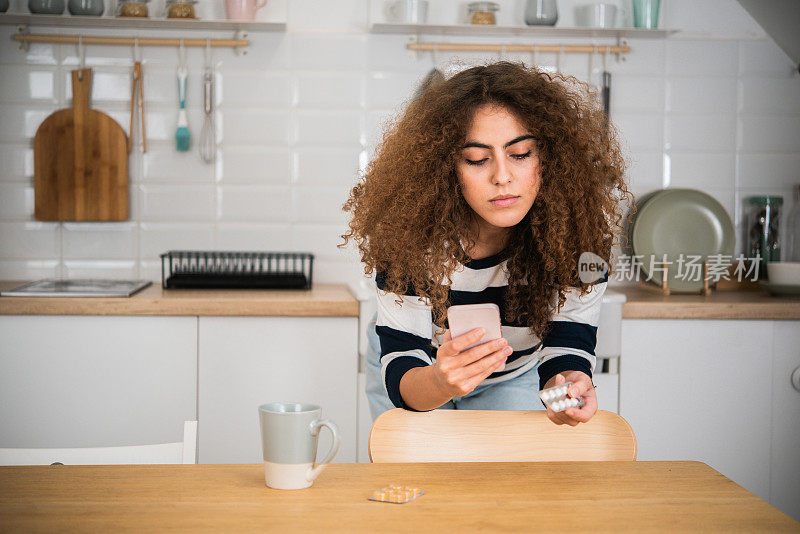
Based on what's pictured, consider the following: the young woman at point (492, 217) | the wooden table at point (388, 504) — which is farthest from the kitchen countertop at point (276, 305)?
the wooden table at point (388, 504)

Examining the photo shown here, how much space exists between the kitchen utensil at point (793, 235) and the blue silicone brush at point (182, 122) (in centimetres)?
195

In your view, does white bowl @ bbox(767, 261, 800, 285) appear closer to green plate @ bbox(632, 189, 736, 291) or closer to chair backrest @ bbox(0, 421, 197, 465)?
green plate @ bbox(632, 189, 736, 291)

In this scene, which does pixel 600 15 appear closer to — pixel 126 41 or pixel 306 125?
pixel 306 125

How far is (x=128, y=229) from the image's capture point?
233 cm

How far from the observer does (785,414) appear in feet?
6.68

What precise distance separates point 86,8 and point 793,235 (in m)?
2.31

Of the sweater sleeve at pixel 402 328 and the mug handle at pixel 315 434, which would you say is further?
the sweater sleeve at pixel 402 328

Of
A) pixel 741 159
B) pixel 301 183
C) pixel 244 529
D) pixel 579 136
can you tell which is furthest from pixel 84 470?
pixel 741 159

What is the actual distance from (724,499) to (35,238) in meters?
2.16

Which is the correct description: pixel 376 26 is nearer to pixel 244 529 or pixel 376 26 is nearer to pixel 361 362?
pixel 361 362

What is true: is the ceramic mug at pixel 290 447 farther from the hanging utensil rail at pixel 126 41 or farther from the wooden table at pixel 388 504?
the hanging utensil rail at pixel 126 41

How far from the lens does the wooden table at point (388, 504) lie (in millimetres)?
661

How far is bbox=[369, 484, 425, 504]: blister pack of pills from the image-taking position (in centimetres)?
71

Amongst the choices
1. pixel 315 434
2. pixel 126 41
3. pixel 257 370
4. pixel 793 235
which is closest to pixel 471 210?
pixel 315 434
